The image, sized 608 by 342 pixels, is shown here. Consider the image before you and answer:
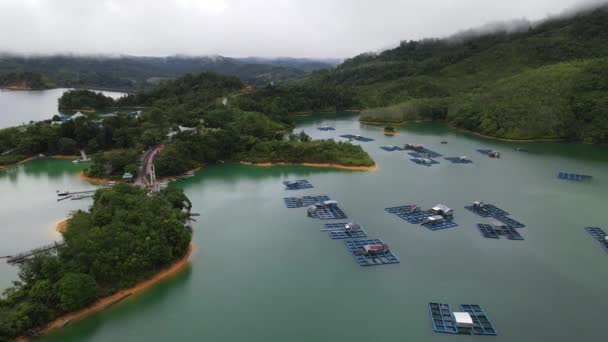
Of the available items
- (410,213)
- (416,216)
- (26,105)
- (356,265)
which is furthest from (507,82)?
(26,105)

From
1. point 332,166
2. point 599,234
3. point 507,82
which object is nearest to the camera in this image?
point 599,234

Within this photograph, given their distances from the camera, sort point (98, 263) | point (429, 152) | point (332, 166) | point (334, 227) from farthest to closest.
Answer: point (429, 152) < point (332, 166) < point (334, 227) < point (98, 263)

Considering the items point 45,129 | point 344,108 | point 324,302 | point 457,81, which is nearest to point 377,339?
point 324,302

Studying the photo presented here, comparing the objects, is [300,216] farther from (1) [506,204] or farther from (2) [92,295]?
(1) [506,204]

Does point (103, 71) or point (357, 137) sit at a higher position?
point (103, 71)

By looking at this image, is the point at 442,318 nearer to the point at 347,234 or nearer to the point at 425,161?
the point at 347,234

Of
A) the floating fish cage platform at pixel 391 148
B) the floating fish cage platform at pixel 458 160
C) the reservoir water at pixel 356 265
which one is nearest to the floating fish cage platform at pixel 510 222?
the reservoir water at pixel 356 265
